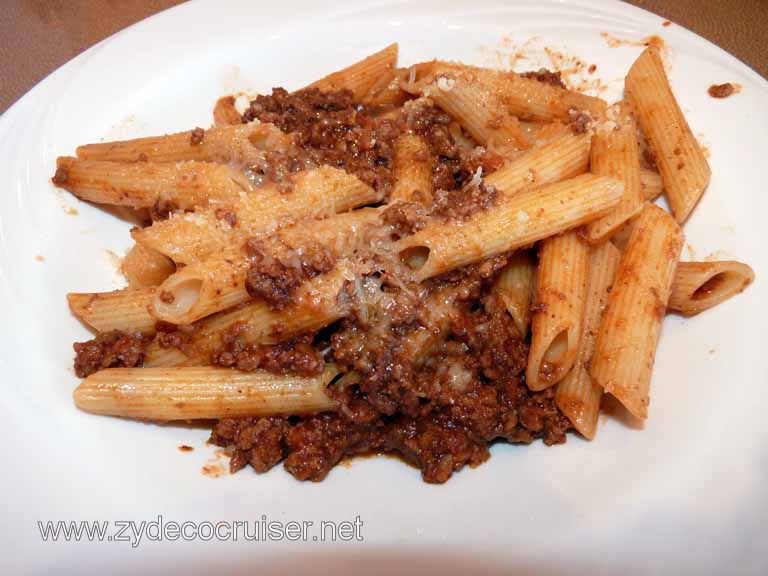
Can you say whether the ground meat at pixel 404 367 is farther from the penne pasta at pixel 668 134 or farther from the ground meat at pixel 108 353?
the penne pasta at pixel 668 134

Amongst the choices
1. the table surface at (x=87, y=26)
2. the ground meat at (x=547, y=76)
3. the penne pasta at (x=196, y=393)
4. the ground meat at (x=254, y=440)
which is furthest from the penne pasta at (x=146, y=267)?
the table surface at (x=87, y=26)

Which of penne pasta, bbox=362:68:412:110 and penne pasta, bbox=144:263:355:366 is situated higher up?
penne pasta, bbox=362:68:412:110

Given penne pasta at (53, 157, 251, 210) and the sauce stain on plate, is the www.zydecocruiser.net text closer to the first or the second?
penne pasta at (53, 157, 251, 210)

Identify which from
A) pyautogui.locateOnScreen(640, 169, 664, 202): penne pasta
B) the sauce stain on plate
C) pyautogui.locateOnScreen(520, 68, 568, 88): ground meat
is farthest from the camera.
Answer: the sauce stain on plate

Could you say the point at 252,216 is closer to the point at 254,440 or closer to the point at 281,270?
the point at 281,270

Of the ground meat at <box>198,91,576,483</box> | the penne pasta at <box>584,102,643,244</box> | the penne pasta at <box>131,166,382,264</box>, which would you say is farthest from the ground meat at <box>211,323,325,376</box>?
the penne pasta at <box>584,102,643,244</box>
